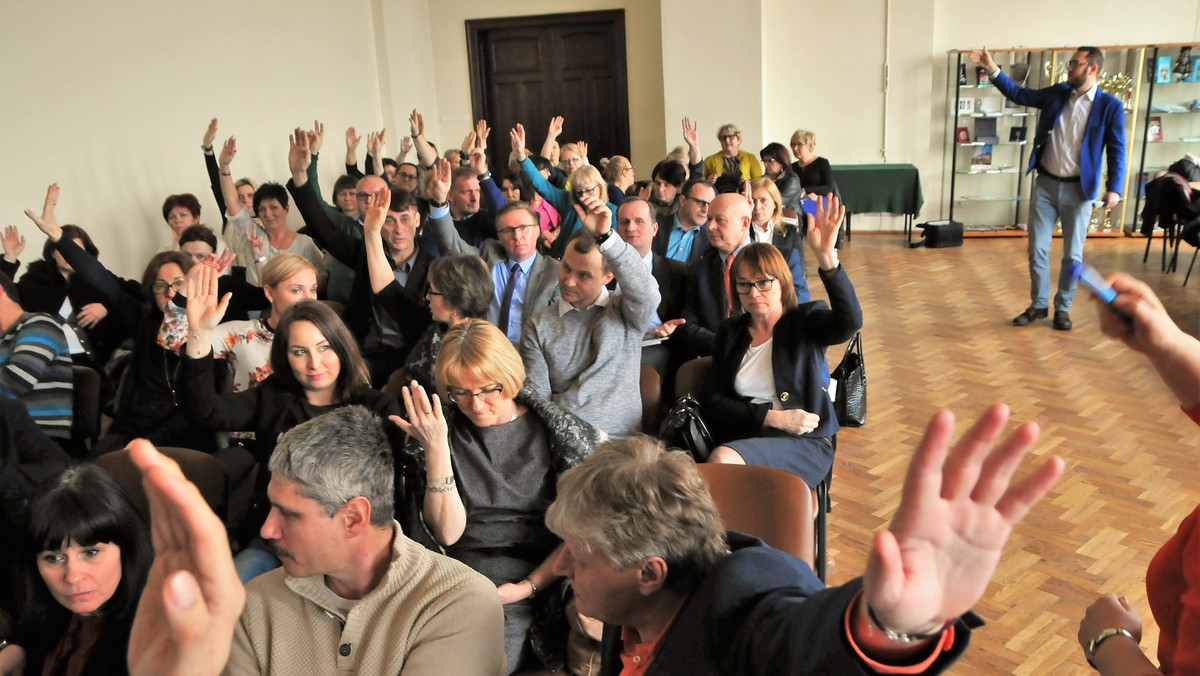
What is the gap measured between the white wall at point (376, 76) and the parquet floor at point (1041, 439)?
323 cm

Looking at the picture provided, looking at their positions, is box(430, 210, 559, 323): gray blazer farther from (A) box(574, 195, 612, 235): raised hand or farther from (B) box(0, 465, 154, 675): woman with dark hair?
(B) box(0, 465, 154, 675): woman with dark hair

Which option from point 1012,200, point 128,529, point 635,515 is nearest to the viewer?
point 635,515

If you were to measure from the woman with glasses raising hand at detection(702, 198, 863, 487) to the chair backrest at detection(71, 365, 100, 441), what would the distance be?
239cm

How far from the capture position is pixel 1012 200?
10.4m

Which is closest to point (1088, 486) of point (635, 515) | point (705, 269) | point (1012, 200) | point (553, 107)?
point (705, 269)

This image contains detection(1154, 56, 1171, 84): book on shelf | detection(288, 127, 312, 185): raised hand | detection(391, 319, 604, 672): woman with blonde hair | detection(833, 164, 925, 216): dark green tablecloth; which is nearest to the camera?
detection(391, 319, 604, 672): woman with blonde hair

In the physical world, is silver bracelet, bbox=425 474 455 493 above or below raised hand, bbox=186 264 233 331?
below

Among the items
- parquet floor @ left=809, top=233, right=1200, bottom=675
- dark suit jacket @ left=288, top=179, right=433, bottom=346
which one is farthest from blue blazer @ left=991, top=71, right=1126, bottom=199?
dark suit jacket @ left=288, top=179, right=433, bottom=346

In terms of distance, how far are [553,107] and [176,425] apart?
8465mm

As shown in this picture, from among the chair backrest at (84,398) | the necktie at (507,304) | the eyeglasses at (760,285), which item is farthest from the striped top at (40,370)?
the eyeglasses at (760,285)

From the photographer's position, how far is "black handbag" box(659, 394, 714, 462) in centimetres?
304

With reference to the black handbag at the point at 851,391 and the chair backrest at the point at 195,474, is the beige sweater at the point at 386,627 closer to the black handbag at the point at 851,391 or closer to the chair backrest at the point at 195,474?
the chair backrest at the point at 195,474

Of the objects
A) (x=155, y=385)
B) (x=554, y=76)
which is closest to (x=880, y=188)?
(x=554, y=76)

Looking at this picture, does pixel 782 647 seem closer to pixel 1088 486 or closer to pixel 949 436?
pixel 949 436
